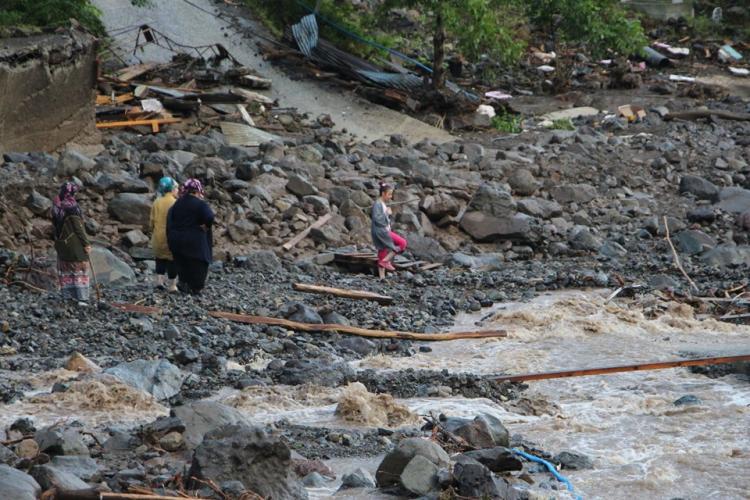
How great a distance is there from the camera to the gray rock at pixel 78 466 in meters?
5.61

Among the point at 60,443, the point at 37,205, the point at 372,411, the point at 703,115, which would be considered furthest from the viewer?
the point at 703,115

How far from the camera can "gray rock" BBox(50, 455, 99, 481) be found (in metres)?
5.61

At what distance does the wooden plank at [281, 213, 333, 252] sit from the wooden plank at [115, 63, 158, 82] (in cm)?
655

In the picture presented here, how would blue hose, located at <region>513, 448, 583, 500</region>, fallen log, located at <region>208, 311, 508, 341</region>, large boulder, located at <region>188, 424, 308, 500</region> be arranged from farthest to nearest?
fallen log, located at <region>208, 311, 508, 341</region> → blue hose, located at <region>513, 448, 583, 500</region> → large boulder, located at <region>188, 424, 308, 500</region>

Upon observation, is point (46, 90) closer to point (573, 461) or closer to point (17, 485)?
point (573, 461)

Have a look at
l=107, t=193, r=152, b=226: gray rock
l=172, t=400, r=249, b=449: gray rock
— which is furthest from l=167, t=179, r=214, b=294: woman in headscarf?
l=172, t=400, r=249, b=449: gray rock

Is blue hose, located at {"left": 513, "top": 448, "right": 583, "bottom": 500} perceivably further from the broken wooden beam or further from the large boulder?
the broken wooden beam

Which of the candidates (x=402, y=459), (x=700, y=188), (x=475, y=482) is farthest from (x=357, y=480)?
(x=700, y=188)

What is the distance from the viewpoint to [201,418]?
6652 mm

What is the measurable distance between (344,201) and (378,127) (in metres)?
5.39

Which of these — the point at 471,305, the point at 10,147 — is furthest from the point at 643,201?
the point at 10,147

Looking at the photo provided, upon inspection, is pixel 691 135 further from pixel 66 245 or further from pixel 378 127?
pixel 66 245

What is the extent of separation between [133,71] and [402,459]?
1522cm

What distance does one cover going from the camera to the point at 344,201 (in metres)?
A: 15.2
